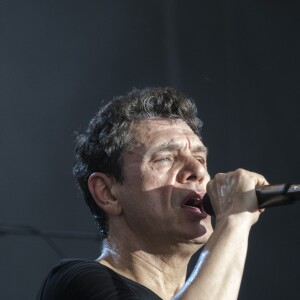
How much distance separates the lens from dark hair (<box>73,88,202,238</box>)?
2256 mm

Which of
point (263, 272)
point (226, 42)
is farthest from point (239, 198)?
point (226, 42)

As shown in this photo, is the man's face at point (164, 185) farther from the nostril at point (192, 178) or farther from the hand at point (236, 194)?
the hand at point (236, 194)

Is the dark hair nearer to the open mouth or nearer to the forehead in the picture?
the forehead

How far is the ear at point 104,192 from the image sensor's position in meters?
2.24

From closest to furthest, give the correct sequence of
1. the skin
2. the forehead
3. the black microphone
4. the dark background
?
the black microphone, the skin, the forehead, the dark background

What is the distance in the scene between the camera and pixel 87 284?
196cm

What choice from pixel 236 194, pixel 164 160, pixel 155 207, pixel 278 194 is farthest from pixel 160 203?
pixel 278 194

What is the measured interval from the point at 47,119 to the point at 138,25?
59 centimetres

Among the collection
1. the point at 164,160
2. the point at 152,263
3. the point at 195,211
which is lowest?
the point at 152,263

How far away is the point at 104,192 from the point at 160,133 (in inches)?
8.6

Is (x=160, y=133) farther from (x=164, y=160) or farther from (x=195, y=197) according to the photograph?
(x=195, y=197)

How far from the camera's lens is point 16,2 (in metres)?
3.47

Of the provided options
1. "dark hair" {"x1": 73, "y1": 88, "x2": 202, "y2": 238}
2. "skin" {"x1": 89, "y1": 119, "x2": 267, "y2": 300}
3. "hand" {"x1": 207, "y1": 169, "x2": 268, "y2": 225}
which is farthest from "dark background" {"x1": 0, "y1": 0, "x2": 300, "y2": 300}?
"hand" {"x1": 207, "y1": 169, "x2": 268, "y2": 225}

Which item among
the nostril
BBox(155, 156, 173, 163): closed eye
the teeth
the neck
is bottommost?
the neck
